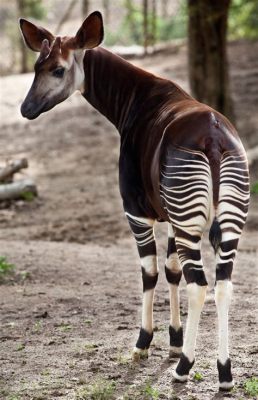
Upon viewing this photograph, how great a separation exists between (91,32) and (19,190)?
18.6ft

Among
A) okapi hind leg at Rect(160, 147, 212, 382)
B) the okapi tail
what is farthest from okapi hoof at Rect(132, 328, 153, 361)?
the okapi tail

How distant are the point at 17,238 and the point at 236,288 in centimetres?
314

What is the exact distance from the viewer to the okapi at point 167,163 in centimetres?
408

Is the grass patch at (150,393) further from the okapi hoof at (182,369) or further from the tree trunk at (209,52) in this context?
the tree trunk at (209,52)

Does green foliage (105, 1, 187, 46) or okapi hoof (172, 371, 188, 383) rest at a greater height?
okapi hoof (172, 371, 188, 383)

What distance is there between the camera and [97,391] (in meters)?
4.22

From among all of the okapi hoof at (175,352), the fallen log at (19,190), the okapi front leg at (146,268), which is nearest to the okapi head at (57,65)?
the okapi front leg at (146,268)

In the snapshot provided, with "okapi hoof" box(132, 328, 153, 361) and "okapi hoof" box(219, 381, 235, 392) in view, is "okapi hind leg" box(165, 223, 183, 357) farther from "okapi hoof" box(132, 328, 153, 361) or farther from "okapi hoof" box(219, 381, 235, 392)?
"okapi hoof" box(219, 381, 235, 392)

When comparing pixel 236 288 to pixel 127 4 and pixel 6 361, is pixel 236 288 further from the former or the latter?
pixel 127 4

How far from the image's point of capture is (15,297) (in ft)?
20.5

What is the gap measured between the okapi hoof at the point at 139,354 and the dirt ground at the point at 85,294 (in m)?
0.04

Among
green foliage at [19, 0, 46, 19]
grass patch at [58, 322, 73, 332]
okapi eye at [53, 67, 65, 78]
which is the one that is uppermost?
okapi eye at [53, 67, 65, 78]

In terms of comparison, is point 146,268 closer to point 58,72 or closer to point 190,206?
point 190,206

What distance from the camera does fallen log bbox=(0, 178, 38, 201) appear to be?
1011 centimetres
